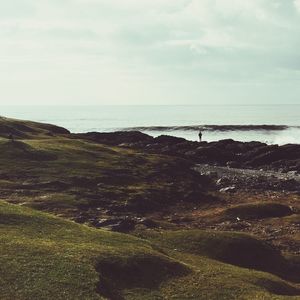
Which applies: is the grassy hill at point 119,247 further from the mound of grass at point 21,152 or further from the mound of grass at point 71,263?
the mound of grass at point 21,152

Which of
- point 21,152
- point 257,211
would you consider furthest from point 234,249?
point 21,152

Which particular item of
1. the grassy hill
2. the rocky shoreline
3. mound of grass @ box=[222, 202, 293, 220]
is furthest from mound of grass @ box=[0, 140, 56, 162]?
the rocky shoreline

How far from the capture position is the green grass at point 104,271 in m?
24.4

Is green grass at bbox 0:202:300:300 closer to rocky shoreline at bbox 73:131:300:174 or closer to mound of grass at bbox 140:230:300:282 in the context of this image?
mound of grass at bbox 140:230:300:282

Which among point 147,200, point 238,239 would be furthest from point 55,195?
point 238,239

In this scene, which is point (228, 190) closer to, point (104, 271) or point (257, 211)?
point (257, 211)

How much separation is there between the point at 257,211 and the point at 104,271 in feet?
95.2

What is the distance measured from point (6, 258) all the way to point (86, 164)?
4590 cm

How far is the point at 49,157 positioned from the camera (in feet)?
239

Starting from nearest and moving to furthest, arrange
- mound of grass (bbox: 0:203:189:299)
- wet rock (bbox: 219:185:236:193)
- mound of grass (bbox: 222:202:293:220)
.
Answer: mound of grass (bbox: 0:203:189:299)
mound of grass (bbox: 222:202:293:220)
wet rock (bbox: 219:185:236:193)

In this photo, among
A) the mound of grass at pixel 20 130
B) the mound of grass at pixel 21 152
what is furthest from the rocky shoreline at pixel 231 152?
the mound of grass at pixel 21 152

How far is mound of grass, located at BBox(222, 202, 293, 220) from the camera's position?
51688 mm

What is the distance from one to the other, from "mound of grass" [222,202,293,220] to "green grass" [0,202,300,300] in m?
18.5

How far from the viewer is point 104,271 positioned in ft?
88.1
